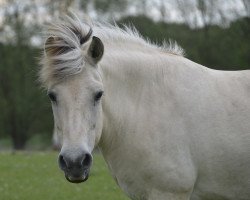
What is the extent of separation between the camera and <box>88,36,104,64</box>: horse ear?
14.8 feet

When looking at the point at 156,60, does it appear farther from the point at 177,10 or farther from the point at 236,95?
the point at 177,10

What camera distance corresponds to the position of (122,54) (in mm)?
5023

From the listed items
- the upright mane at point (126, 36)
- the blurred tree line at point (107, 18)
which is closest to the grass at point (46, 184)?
the upright mane at point (126, 36)

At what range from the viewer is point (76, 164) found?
4121 mm

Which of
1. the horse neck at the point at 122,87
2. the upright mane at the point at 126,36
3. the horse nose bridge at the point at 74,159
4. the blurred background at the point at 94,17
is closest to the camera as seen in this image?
the horse nose bridge at the point at 74,159

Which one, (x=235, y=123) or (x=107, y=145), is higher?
(x=235, y=123)

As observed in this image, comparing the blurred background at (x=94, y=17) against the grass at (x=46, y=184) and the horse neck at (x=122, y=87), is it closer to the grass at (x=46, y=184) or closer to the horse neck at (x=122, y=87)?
the grass at (x=46, y=184)

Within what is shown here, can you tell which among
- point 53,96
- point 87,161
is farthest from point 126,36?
point 87,161

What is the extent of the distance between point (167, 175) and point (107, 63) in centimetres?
117

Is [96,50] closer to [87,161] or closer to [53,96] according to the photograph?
[53,96]

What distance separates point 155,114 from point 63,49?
1037 millimetres

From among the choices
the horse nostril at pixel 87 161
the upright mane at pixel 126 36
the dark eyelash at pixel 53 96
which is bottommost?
the horse nostril at pixel 87 161

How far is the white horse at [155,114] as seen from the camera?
4.54 m

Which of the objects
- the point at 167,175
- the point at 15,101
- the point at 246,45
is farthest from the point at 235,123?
the point at 15,101
